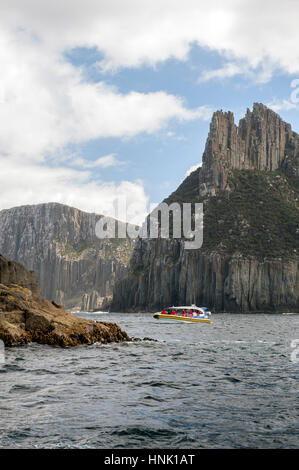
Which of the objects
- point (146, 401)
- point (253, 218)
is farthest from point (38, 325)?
point (253, 218)

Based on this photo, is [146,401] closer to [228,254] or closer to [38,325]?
[38,325]

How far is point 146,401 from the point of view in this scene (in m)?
16.5

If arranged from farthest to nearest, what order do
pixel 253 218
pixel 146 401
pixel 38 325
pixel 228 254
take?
pixel 253 218
pixel 228 254
pixel 38 325
pixel 146 401

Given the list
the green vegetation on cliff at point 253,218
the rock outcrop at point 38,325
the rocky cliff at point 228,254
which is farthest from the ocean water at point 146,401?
the green vegetation on cliff at point 253,218

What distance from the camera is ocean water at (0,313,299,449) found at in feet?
39.1

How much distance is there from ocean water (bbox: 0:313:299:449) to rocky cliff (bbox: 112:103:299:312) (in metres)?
128

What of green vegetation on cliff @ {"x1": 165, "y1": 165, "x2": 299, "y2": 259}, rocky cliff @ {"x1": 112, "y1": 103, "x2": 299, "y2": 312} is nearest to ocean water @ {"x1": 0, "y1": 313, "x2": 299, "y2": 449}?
rocky cliff @ {"x1": 112, "y1": 103, "x2": 299, "y2": 312}

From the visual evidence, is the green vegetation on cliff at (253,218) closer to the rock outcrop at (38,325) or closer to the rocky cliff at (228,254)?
the rocky cliff at (228,254)

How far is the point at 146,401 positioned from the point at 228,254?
485 ft

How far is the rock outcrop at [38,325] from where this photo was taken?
3422 centimetres

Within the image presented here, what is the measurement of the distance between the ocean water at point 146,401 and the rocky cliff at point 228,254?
420ft

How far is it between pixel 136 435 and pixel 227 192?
182 meters
